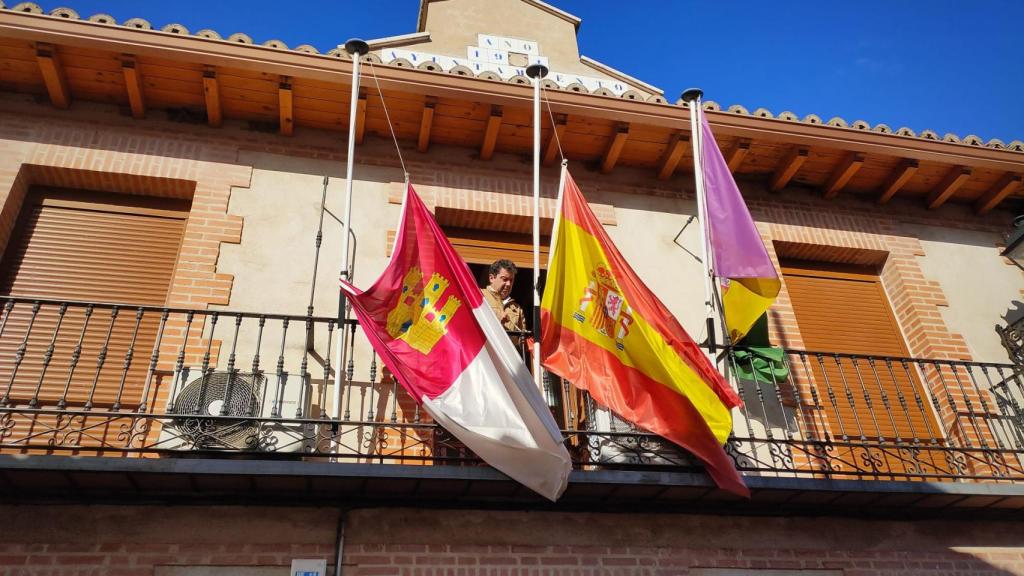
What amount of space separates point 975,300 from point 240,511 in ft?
24.8

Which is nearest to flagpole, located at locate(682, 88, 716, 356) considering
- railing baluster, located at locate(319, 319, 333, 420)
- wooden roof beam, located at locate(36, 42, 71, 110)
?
railing baluster, located at locate(319, 319, 333, 420)

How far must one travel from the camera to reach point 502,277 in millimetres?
7031

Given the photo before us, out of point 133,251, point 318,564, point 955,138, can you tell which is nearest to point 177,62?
point 133,251

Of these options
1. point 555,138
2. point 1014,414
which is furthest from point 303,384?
point 1014,414

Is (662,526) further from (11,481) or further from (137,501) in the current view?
(11,481)

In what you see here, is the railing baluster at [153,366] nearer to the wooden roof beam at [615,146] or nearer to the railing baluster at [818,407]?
the wooden roof beam at [615,146]

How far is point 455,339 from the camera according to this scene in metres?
5.91

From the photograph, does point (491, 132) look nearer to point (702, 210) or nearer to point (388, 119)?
point (388, 119)

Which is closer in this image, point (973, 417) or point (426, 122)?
point (973, 417)

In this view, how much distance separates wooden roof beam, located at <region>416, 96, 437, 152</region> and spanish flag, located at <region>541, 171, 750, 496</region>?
174 cm

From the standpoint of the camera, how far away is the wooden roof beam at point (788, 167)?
8.31 metres

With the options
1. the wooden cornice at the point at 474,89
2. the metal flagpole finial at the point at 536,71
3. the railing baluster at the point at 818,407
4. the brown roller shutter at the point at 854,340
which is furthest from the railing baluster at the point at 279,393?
the brown roller shutter at the point at 854,340

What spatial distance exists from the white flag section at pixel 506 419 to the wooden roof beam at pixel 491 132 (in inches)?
107

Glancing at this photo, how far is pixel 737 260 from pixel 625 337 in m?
1.31
